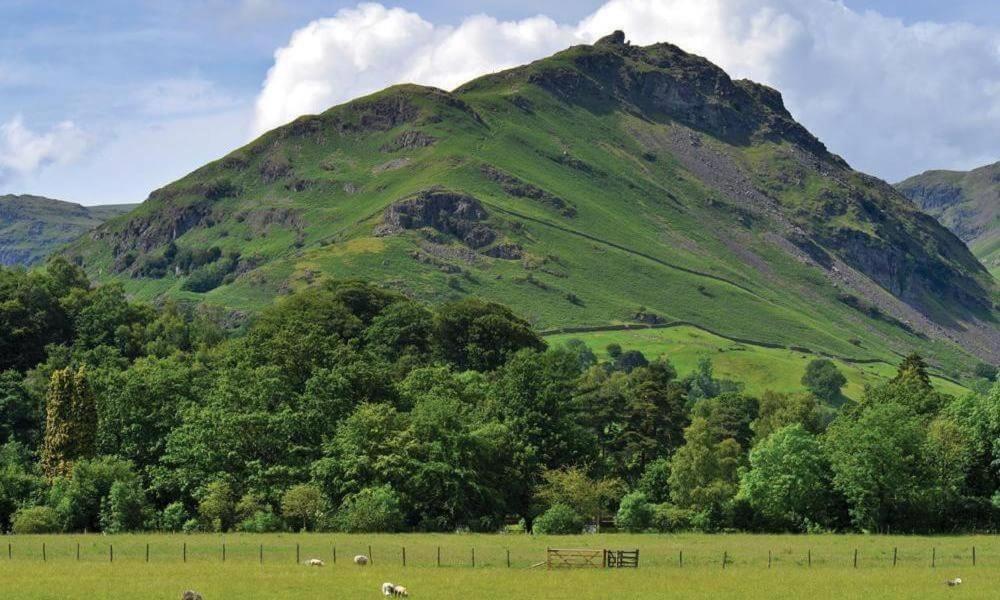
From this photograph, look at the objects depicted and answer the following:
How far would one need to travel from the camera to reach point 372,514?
10981cm

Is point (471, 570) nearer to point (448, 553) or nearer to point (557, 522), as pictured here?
point (448, 553)

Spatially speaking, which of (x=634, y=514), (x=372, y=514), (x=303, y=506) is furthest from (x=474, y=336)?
(x=372, y=514)

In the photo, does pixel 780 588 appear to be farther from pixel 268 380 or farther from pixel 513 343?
pixel 513 343

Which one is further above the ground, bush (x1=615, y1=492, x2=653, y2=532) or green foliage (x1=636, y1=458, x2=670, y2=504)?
green foliage (x1=636, y1=458, x2=670, y2=504)

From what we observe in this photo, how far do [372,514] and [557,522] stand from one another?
1896 cm

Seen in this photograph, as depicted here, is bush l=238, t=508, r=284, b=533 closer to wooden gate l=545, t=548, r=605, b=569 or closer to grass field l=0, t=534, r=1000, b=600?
grass field l=0, t=534, r=1000, b=600

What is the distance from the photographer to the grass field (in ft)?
222

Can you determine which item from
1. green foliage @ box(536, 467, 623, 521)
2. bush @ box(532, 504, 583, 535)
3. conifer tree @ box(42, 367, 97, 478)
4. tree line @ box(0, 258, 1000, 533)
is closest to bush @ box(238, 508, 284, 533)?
tree line @ box(0, 258, 1000, 533)

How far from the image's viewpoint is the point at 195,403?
131125 mm

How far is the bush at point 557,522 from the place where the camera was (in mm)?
115312

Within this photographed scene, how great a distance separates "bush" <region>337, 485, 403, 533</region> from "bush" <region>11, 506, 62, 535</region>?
28015mm

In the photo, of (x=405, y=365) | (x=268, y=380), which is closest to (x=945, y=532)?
(x=268, y=380)

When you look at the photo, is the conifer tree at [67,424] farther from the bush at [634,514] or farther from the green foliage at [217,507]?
the bush at [634,514]

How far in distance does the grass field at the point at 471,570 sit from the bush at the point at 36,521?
Answer: 27.3ft
